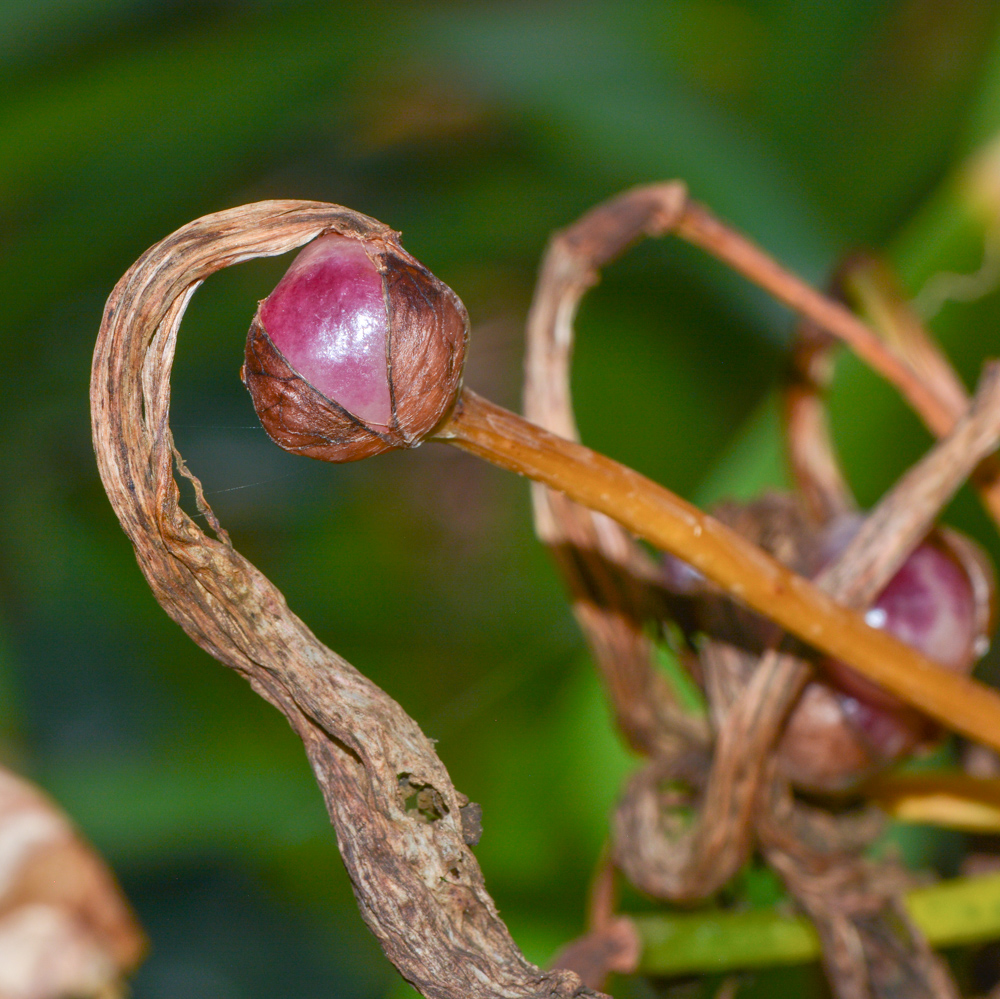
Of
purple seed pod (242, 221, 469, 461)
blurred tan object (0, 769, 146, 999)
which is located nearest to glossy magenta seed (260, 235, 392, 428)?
purple seed pod (242, 221, 469, 461)

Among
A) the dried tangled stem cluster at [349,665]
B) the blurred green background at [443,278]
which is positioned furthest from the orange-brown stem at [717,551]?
the blurred green background at [443,278]

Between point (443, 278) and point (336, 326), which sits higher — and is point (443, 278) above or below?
above

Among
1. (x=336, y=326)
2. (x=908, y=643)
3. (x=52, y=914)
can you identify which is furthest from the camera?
(x=52, y=914)

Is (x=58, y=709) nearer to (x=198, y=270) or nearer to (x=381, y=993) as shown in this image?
(x=381, y=993)

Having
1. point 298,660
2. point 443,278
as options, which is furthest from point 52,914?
point 443,278


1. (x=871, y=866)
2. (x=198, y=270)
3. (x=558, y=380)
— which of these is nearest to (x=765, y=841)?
(x=871, y=866)

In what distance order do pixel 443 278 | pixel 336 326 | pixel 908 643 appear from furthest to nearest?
pixel 443 278, pixel 908 643, pixel 336 326

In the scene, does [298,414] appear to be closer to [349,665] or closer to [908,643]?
[349,665]
